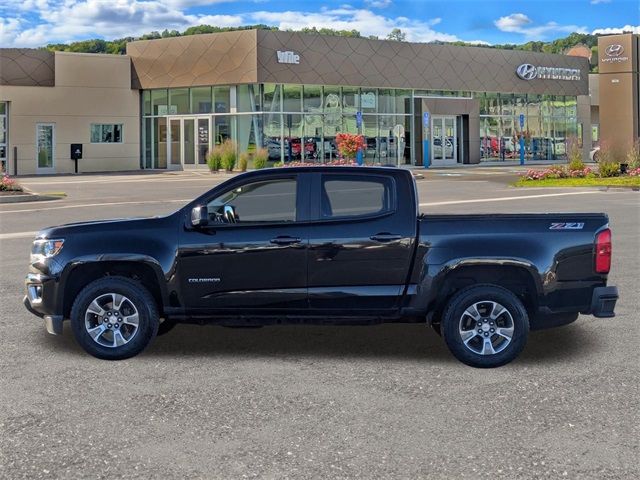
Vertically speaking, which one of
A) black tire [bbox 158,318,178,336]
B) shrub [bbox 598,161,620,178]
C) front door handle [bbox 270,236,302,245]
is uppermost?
shrub [bbox 598,161,620,178]

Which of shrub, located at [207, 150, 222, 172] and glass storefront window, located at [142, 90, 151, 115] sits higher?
glass storefront window, located at [142, 90, 151, 115]

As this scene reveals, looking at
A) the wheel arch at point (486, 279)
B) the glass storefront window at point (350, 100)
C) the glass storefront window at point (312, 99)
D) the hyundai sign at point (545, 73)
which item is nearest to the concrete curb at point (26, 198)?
the wheel arch at point (486, 279)

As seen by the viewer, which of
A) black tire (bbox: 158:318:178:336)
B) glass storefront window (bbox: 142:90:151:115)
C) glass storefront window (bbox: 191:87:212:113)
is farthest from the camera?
glass storefront window (bbox: 142:90:151:115)

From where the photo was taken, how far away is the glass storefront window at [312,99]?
47.4 meters

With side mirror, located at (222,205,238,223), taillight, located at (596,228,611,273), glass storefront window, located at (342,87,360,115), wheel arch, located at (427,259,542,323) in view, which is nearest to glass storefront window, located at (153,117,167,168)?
glass storefront window, located at (342,87,360,115)

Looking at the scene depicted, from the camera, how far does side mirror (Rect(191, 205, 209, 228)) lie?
6965 mm

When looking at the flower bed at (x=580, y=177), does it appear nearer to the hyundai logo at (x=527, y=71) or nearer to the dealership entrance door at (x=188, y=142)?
the dealership entrance door at (x=188, y=142)

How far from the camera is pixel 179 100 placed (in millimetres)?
49062

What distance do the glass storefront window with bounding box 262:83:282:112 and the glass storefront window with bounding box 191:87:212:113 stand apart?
3.66m

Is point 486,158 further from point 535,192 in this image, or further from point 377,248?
point 377,248

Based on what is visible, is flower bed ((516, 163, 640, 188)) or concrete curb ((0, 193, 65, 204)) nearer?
concrete curb ((0, 193, 65, 204))

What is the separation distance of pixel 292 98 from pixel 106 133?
37.0ft

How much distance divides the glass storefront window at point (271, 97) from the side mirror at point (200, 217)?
1544 inches

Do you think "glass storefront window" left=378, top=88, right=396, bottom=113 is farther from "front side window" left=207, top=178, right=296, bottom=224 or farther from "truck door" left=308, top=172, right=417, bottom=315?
"truck door" left=308, top=172, right=417, bottom=315
